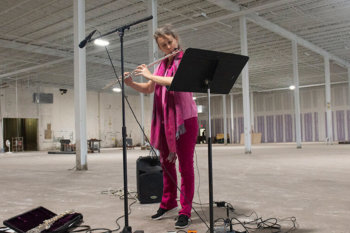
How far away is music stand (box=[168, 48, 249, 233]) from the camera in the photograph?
2.22 meters

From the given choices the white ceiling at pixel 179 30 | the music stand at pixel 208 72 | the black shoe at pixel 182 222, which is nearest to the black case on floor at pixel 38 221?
the black shoe at pixel 182 222

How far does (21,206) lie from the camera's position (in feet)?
12.0

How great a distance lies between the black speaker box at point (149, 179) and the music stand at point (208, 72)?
1.28 meters

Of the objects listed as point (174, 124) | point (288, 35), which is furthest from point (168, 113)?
point (288, 35)

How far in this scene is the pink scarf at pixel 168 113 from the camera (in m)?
2.71

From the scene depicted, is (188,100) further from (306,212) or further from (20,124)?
(20,124)

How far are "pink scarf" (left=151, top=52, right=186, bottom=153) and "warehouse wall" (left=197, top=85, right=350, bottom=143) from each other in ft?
84.2

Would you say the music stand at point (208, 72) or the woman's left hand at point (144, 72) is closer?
the music stand at point (208, 72)

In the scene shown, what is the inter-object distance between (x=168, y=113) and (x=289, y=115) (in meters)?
26.9

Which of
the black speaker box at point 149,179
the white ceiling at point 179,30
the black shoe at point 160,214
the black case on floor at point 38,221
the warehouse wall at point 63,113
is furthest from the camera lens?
the warehouse wall at point 63,113

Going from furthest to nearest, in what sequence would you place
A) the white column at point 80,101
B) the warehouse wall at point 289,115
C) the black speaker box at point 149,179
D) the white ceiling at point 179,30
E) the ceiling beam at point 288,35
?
the warehouse wall at point 289,115 < the ceiling beam at point 288,35 < the white ceiling at point 179,30 < the white column at point 80,101 < the black speaker box at point 149,179

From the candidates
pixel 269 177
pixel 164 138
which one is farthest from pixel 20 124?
pixel 164 138

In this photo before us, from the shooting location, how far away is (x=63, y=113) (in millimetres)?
24812

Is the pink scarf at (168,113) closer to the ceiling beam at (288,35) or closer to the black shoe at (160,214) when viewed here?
the black shoe at (160,214)
